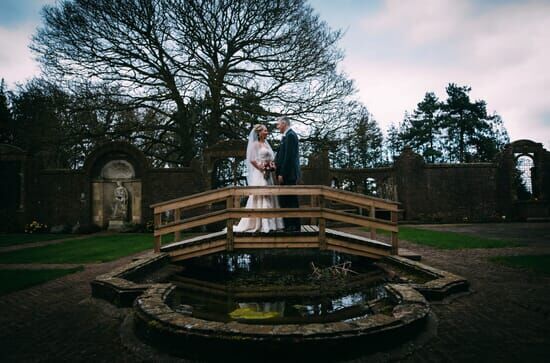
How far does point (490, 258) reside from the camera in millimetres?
7469

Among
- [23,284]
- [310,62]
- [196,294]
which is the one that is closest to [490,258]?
[196,294]

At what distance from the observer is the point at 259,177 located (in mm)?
8031

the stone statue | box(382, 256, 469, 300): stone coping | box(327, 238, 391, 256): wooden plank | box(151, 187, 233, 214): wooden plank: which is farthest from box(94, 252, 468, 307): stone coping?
the stone statue

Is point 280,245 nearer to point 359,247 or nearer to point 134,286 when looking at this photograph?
point 359,247

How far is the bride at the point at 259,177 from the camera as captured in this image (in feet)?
25.1

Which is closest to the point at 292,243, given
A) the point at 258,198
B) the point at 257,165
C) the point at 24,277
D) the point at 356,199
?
the point at 356,199

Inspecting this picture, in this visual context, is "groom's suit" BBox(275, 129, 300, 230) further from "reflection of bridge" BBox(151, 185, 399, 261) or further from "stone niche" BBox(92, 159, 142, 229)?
"stone niche" BBox(92, 159, 142, 229)

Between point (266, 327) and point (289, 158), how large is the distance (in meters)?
5.04

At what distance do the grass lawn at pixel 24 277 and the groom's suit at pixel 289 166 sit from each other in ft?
14.6

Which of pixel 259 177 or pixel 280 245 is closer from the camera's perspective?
pixel 280 245

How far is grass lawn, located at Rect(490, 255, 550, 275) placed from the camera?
6189 millimetres

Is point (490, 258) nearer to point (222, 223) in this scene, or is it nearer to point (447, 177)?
point (222, 223)

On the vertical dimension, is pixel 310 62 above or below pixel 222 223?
above

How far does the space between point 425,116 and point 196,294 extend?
39.8 metres
